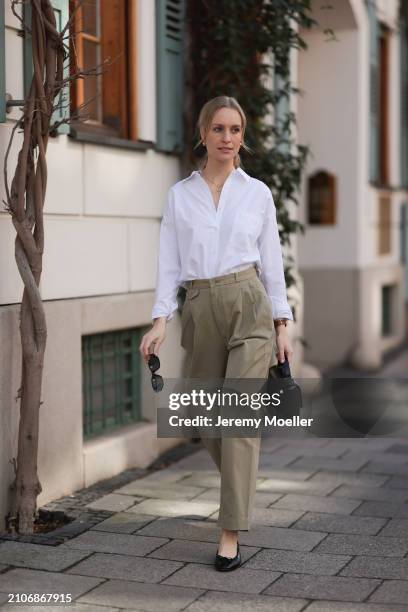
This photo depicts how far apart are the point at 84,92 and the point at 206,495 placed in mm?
2351

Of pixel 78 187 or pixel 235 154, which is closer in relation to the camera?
pixel 235 154

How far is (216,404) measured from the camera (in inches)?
173

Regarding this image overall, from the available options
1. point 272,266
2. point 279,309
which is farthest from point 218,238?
point 279,309

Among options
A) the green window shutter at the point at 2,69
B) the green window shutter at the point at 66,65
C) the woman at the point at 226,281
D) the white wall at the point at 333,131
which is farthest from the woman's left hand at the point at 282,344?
the white wall at the point at 333,131

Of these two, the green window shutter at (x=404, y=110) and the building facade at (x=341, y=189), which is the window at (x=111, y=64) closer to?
the building facade at (x=341, y=189)

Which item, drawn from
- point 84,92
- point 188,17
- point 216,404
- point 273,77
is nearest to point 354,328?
point 273,77

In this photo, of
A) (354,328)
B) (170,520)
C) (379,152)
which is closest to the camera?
(170,520)

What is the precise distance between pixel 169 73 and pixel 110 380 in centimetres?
197

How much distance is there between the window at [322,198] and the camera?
10727 millimetres

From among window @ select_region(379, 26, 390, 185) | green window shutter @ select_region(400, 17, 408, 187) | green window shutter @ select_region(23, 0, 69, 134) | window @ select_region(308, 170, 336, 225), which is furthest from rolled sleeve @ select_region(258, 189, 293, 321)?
green window shutter @ select_region(400, 17, 408, 187)

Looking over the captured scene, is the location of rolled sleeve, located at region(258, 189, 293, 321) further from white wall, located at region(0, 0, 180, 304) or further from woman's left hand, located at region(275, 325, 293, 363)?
white wall, located at region(0, 0, 180, 304)

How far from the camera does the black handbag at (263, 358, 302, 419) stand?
432cm

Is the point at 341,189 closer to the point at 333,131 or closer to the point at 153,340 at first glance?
the point at 333,131

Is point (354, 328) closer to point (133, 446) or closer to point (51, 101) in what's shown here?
point (133, 446)
